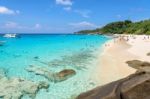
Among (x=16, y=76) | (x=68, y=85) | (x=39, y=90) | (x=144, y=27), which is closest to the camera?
(x=39, y=90)

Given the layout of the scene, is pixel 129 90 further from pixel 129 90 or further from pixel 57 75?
pixel 57 75

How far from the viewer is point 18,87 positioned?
13.3 metres

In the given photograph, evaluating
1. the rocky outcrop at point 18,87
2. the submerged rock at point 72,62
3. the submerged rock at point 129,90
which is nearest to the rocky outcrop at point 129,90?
the submerged rock at point 129,90

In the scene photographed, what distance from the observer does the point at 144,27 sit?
4264 inches

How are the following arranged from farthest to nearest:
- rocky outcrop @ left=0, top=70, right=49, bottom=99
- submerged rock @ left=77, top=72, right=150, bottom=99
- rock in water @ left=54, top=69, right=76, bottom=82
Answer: rock in water @ left=54, top=69, right=76, bottom=82 → rocky outcrop @ left=0, top=70, right=49, bottom=99 → submerged rock @ left=77, top=72, right=150, bottom=99

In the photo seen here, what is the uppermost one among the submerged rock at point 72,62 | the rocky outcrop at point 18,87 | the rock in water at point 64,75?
the rock in water at point 64,75

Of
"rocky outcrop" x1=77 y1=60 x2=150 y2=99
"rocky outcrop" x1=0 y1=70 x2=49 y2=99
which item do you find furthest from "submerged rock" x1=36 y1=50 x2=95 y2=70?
"rocky outcrop" x1=77 y1=60 x2=150 y2=99

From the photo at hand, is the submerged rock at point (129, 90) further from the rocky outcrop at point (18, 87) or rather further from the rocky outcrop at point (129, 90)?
the rocky outcrop at point (18, 87)

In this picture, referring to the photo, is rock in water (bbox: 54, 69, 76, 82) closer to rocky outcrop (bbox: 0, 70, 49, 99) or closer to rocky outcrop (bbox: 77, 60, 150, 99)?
rocky outcrop (bbox: 0, 70, 49, 99)

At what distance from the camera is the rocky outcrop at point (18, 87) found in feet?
38.8

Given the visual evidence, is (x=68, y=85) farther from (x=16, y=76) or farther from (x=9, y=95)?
(x=16, y=76)

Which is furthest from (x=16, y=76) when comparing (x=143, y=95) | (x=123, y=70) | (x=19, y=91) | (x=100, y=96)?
(x=143, y=95)

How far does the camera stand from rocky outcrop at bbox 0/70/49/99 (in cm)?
1183

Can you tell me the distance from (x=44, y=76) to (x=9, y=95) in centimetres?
448
